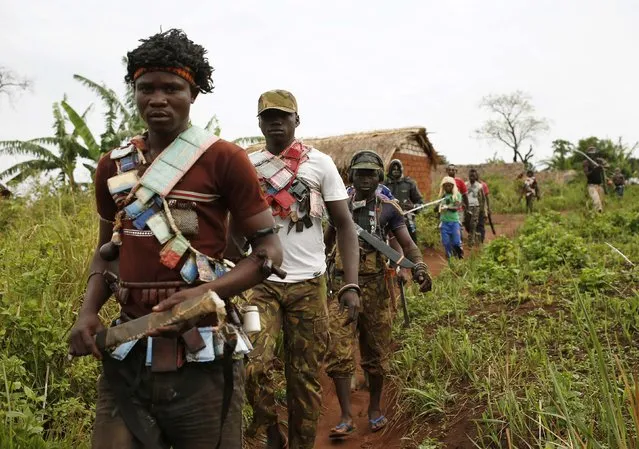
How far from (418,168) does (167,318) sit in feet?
51.6

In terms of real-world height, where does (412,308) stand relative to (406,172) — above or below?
below

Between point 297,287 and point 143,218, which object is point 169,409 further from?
point 297,287

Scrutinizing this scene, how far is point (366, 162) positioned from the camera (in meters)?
4.58

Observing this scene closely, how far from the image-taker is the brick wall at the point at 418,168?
52.8 ft

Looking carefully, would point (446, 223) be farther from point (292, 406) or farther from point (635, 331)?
point (292, 406)

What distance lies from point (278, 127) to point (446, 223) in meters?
7.16

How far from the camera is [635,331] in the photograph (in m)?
4.39

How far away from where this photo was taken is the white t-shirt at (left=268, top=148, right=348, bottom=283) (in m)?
3.26

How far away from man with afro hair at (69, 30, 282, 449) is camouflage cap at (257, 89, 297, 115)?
1.35 m

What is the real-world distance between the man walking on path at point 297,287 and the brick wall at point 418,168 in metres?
12.4

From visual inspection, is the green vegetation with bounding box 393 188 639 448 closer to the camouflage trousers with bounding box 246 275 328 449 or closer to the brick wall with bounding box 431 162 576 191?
the camouflage trousers with bounding box 246 275 328 449

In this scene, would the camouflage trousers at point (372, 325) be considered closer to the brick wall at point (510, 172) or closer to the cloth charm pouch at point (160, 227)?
the cloth charm pouch at point (160, 227)

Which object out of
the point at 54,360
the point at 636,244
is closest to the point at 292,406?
the point at 54,360

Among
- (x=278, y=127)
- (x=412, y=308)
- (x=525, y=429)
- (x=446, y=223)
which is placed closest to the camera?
(x=525, y=429)
